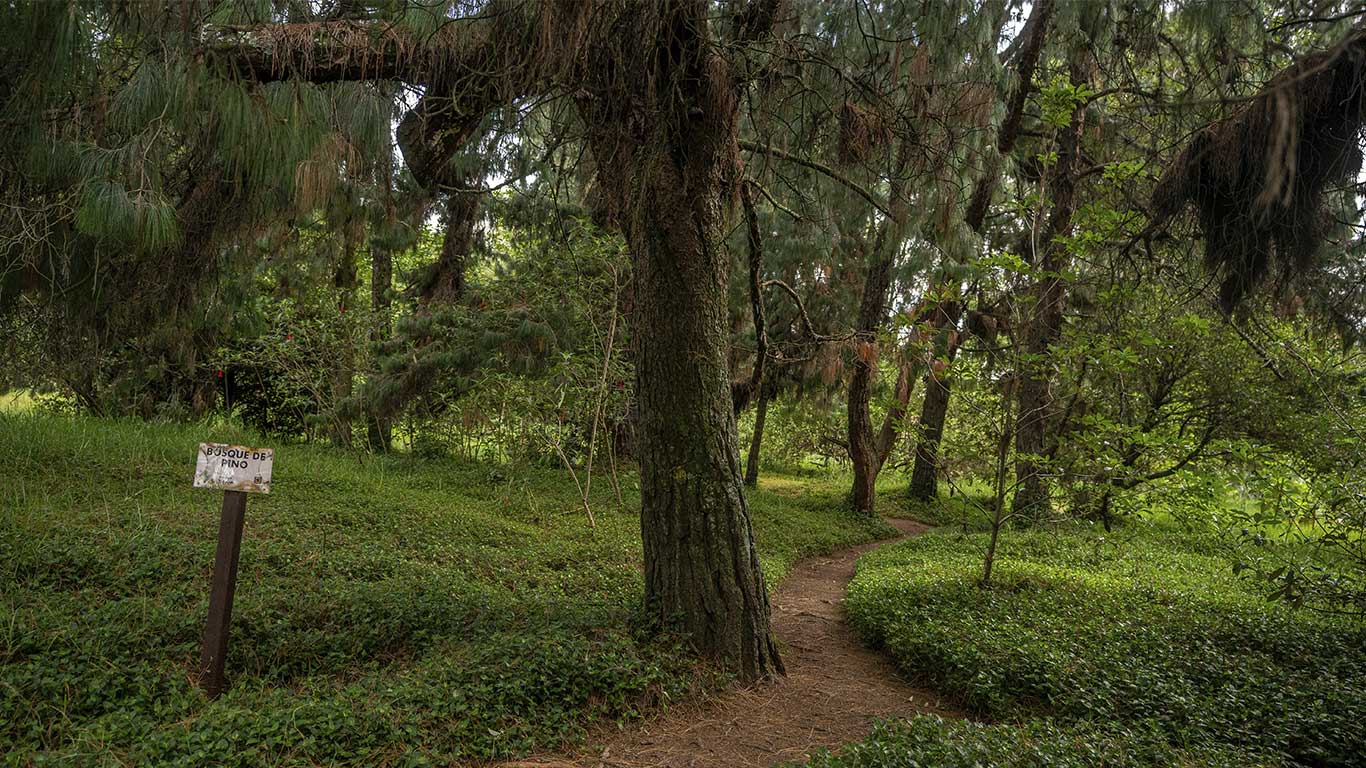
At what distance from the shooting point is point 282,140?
4.25 meters

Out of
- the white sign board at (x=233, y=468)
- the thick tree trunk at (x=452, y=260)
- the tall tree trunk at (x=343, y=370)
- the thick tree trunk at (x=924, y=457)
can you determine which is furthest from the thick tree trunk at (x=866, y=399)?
the white sign board at (x=233, y=468)

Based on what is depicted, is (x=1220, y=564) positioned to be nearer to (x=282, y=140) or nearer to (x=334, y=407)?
(x=282, y=140)

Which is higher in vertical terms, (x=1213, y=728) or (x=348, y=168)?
(x=348, y=168)

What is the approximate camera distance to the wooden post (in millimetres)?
3408

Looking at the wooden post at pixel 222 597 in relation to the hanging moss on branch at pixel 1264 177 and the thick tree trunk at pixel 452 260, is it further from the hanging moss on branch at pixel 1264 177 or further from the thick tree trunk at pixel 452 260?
the thick tree trunk at pixel 452 260

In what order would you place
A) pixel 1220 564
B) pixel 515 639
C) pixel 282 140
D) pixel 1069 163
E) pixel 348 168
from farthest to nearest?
pixel 1069 163 < pixel 1220 564 < pixel 348 168 < pixel 282 140 < pixel 515 639

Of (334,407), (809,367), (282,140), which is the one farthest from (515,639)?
(809,367)

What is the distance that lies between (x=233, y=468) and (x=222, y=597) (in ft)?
1.95

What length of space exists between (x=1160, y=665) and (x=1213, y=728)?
726 mm

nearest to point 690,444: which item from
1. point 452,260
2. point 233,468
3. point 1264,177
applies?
point 233,468

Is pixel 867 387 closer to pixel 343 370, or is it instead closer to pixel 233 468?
pixel 343 370

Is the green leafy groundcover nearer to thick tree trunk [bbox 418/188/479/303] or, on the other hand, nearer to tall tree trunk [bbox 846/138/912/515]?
tall tree trunk [bbox 846/138/912/515]

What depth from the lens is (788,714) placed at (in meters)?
4.06

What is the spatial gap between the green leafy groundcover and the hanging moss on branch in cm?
202
